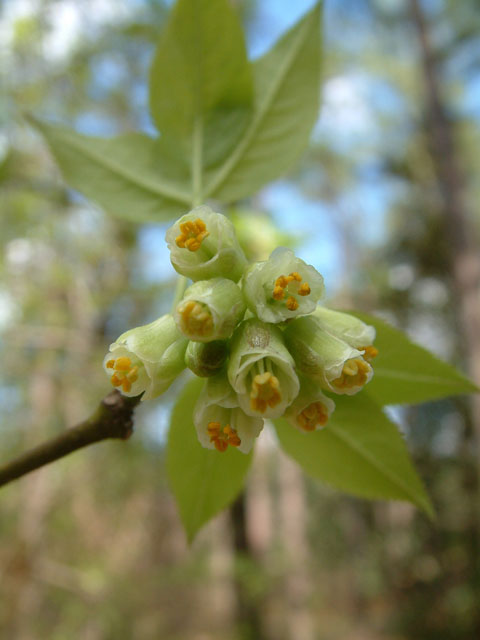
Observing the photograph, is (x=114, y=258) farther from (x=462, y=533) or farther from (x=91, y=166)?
(x=462, y=533)

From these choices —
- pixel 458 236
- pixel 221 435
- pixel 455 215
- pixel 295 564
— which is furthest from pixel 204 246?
pixel 295 564

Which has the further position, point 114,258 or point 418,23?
point 418,23

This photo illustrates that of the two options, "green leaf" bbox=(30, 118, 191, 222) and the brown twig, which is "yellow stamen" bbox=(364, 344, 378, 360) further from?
"green leaf" bbox=(30, 118, 191, 222)

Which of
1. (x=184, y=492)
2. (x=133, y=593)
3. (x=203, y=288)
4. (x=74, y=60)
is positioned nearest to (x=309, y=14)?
(x=203, y=288)

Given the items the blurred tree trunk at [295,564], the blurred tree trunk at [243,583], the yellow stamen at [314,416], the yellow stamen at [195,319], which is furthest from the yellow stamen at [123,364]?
the blurred tree trunk at [295,564]

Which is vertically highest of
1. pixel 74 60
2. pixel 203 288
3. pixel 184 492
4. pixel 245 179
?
pixel 74 60

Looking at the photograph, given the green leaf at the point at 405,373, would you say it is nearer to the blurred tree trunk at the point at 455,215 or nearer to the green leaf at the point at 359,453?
the green leaf at the point at 359,453
